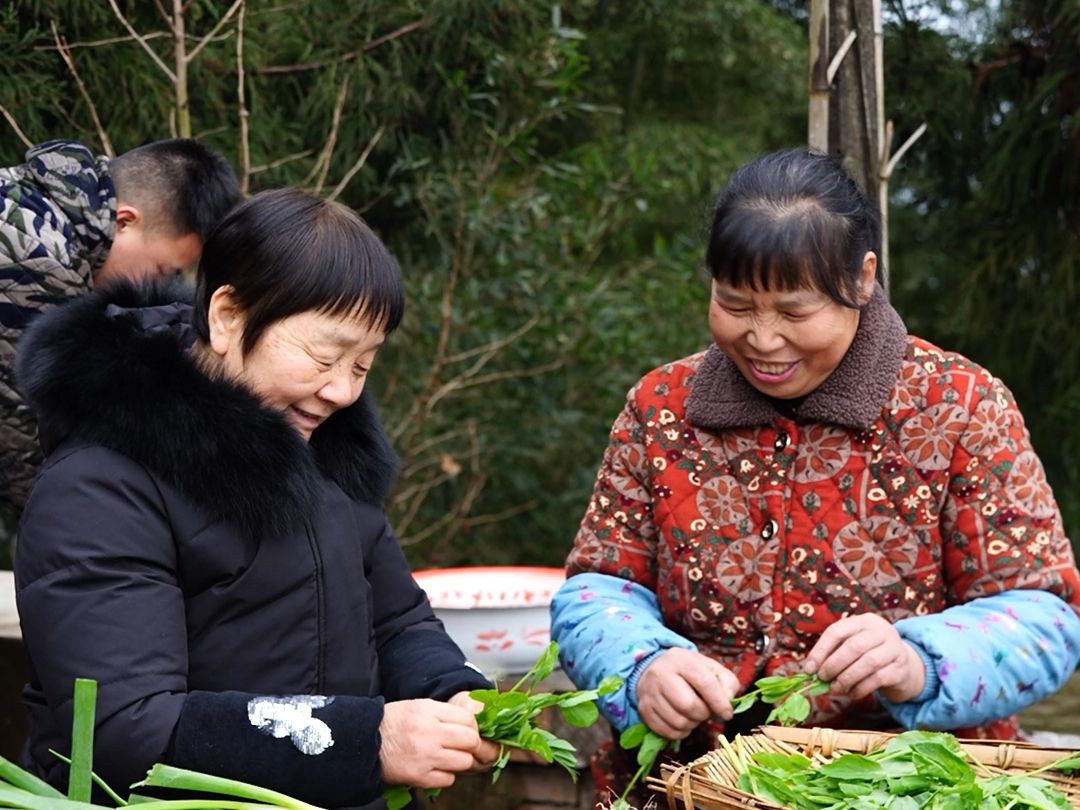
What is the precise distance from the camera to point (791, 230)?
7.13 ft

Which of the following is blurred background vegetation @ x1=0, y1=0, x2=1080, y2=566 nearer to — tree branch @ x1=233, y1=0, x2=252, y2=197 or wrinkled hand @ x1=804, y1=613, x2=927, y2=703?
tree branch @ x1=233, y1=0, x2=252, y2=197

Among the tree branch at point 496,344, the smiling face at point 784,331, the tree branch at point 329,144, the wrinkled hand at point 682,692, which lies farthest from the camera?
the tree branch at point 496,344

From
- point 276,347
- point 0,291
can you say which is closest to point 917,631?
point 276,347

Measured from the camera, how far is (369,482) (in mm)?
2170

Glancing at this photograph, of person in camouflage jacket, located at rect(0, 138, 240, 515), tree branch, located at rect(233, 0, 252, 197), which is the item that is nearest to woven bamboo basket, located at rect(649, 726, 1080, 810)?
person in camouflage jacket, located at rect(0, 138, 240, 515)

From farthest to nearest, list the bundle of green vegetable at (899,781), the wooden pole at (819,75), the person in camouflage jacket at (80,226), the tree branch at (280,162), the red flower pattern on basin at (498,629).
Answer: the tree branch at (280,162) → the red flower pattern on basin at (498,629) → the wooden pole at (819,75) → the person in camouflage jacket at (80,226) → the bundle of green vegetable at (899,781)

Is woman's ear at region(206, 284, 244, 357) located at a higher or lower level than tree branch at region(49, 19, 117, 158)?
lower

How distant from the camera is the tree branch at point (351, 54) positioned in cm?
388

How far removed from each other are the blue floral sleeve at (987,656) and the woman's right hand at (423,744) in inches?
26.4

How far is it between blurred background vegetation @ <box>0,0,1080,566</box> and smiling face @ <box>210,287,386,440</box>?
71cm

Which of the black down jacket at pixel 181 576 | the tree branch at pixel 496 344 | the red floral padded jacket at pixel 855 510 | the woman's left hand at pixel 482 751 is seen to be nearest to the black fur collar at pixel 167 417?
the black down jacket at pixel 181 576

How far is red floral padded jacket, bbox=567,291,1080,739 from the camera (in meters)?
2.23

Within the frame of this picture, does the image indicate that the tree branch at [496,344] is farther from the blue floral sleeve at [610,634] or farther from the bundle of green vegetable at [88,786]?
the bundle of green vegetable at [88,786]

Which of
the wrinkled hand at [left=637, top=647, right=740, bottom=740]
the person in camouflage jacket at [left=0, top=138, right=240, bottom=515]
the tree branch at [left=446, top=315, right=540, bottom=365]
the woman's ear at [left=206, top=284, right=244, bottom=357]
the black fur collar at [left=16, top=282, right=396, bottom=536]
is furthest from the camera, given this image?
the tree branch at [left=446, top=315, right=540, bottom=365]
